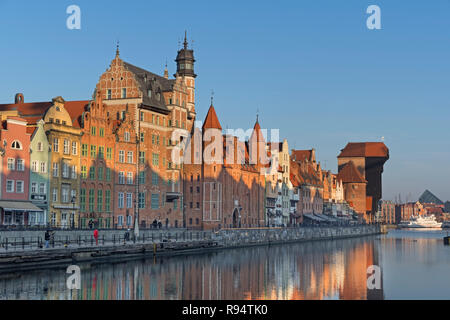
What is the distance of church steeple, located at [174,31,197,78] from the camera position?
124125 mm

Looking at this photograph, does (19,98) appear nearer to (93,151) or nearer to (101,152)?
(93,151)

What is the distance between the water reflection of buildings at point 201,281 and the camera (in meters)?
46.8

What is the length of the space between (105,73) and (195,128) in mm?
18779

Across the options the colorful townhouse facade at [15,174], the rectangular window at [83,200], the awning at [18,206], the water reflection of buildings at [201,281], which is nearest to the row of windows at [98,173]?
the rectangular window at [83,200]

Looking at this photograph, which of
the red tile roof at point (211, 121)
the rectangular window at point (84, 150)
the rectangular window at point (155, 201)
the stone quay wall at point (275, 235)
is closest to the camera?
the rectangular window at point (84, 150)

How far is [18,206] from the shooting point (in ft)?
246

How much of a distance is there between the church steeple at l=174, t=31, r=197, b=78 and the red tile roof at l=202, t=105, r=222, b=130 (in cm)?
1204

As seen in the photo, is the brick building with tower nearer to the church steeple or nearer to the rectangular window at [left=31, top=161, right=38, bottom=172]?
the church steeple

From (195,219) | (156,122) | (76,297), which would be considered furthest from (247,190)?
(76,297)

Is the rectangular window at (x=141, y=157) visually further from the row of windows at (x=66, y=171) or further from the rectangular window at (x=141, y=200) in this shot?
the row of windows at (x=66, y=171)

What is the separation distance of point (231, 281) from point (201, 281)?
9.40 ft

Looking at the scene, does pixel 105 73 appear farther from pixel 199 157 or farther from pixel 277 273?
pixel 277 273

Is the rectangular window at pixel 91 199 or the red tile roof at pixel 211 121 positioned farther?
the red tile roof at pixel 211 121

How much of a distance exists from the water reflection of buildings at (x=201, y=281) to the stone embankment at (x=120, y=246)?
2.62 m
